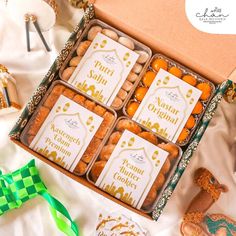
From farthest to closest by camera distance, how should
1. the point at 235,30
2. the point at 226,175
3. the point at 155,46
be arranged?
the point at 226,175
the point at 155,46
the point at 235,30

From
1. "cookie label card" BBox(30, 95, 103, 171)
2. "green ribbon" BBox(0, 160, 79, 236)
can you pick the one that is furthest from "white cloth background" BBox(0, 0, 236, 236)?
"cookie label card" BBox(30, 95, 103, 171)

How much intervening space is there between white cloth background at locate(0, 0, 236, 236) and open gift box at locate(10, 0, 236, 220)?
0.16 m

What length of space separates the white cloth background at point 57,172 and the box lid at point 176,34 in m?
0.21

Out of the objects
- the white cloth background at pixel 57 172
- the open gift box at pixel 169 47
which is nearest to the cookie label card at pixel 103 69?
the open gift box at pixel 169 47

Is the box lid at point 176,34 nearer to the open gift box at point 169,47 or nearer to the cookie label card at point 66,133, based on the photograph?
the open gift box at point 169,47

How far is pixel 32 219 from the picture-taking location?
1.10 metres

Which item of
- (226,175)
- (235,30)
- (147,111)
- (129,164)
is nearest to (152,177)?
(129,164)

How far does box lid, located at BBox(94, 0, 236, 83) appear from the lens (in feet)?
3.13

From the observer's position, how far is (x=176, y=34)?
0.98m

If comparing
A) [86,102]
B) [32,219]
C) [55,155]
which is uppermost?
[86,102]

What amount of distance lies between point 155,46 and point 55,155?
0.39m

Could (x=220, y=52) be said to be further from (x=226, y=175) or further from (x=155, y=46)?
(x=226, y=175)

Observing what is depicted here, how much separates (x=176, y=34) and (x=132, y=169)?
0.36 meters

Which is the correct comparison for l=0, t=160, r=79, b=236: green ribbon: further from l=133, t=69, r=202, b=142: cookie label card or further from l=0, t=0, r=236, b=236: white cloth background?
l=133, t=69, r=202, b=142: cookie label card
